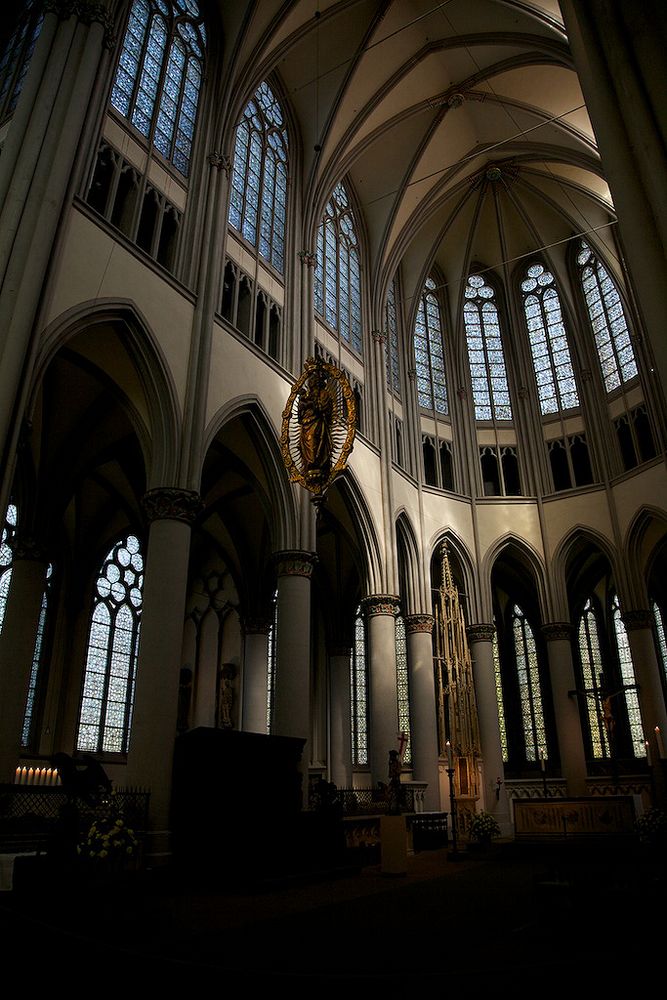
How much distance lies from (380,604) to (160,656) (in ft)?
28.1

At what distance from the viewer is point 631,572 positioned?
22094 millimetres

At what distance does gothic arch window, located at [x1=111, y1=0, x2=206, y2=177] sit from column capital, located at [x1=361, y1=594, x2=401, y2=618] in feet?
37.5

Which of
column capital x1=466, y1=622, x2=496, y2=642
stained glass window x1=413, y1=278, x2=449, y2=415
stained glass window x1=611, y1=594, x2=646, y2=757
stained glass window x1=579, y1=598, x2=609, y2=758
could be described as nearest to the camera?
column capital x1=466, y1=622, x2=496, y2=642

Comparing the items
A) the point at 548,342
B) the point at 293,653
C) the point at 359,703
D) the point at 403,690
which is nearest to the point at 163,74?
the point at 293,653

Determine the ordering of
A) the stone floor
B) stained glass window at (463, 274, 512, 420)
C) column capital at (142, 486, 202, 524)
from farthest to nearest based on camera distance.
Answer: stained glass window at (463, 274, 512, 420)
column capital at (142, 486, 202, 524)
the stone floor

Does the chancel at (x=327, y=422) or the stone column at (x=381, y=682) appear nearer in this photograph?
the chancel at (x=327, y=422)

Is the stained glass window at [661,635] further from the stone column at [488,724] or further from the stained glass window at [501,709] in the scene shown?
the stone column at [488,724]

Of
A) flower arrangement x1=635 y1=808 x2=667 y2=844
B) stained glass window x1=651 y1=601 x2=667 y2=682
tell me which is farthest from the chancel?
flower arrangement x1=635 y1=808 x2=667 y2=844

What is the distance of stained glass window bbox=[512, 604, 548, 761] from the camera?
2591 centimetres

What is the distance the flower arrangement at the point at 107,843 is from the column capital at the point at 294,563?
7.80 metres

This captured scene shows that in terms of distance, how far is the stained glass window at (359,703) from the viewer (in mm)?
24953

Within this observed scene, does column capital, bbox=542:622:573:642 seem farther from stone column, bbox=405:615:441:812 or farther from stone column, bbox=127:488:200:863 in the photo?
stone column, bbox=127:488:200:863

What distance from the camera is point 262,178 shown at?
1873 cm

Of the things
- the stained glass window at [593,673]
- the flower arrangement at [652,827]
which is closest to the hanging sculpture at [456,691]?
the stained glass window at [593,673]
